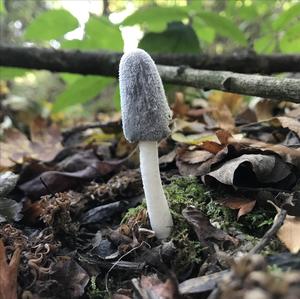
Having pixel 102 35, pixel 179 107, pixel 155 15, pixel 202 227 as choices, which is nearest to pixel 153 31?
pixel 102 35

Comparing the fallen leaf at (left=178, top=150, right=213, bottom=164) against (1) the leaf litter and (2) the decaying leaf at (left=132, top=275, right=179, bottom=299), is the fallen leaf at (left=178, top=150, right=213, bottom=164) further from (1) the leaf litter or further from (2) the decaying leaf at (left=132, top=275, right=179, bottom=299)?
(2) the decaying leaf at (left=132, top=275, right=179, bottom=299)

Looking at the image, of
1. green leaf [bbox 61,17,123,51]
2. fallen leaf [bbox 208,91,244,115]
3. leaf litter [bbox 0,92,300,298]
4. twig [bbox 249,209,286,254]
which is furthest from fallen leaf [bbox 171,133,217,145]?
green leaf [bbox 61,17,123,51]

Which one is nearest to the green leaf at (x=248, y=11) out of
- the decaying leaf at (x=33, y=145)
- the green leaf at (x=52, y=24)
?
the green leaf at (x=52, y=24)

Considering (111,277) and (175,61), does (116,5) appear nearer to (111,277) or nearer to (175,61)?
(175,61)

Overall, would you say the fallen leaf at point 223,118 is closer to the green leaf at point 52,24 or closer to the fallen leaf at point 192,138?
the fallen leaf at point 192,138

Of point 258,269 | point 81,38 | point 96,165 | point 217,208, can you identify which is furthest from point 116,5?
point 258,269
